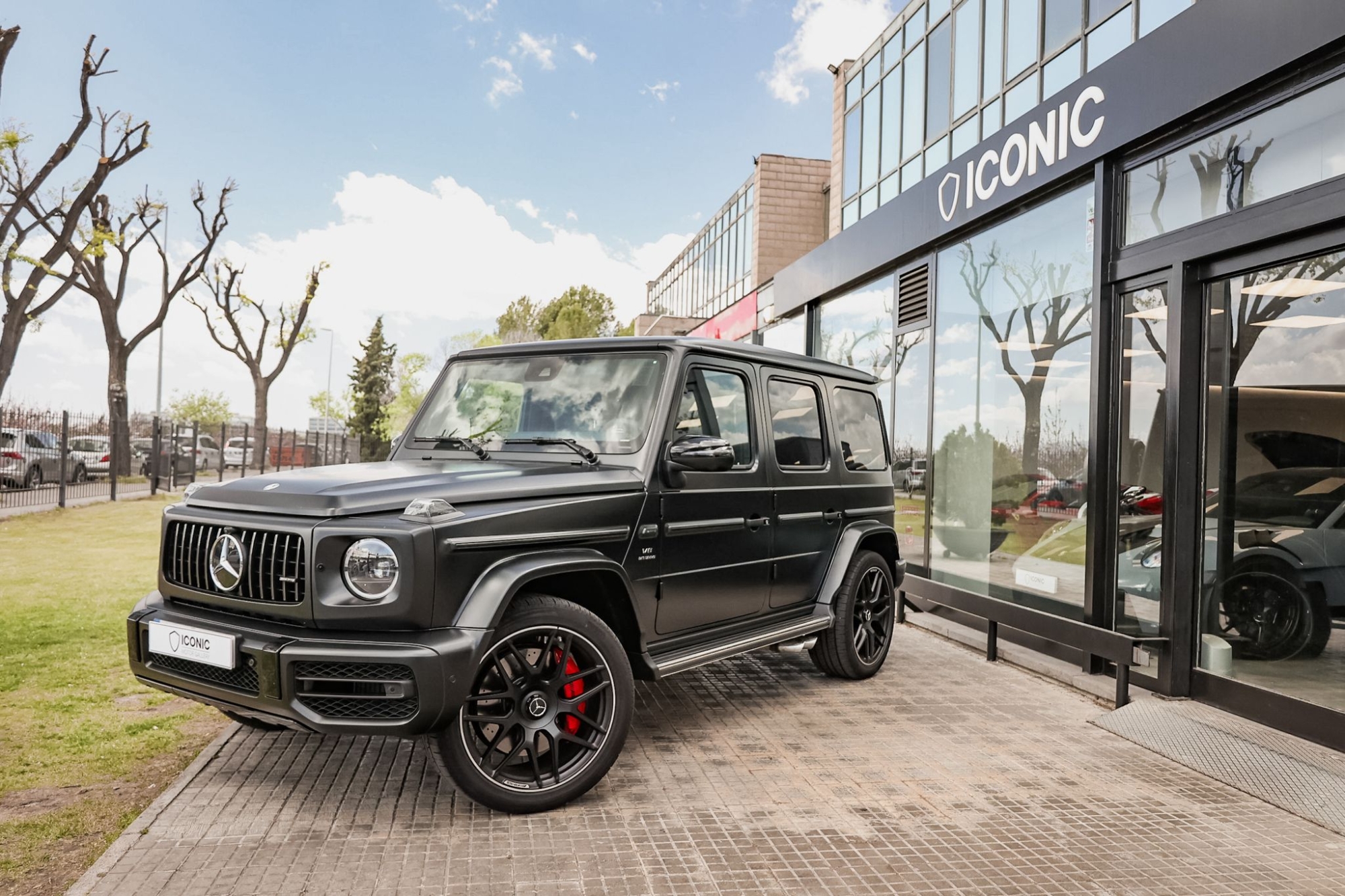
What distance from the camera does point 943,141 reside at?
39.8 feet

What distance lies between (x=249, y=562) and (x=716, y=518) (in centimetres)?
226

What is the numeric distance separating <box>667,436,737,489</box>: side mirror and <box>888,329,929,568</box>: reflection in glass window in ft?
16.6

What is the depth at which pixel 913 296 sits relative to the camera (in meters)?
9.54

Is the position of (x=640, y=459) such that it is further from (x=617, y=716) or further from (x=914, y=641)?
(x=914, y=641)

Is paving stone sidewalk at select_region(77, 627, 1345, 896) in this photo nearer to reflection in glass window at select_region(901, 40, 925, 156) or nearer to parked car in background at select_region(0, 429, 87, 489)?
reflection in glass window at select_region(901, 40, 925, 156)

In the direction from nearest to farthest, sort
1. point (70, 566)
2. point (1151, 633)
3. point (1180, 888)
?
1. point (1180, 888)
2. point (1151, 633)
3. point (70, 566)

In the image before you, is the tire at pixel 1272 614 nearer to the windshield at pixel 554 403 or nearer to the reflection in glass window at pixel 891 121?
the windshield at pixel 554 403

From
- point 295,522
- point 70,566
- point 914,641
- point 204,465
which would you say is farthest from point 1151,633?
point 204,465

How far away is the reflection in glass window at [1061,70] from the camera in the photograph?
924 cm

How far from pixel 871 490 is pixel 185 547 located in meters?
4.37

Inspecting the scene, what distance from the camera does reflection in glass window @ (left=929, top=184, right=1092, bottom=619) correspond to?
23.0 ft

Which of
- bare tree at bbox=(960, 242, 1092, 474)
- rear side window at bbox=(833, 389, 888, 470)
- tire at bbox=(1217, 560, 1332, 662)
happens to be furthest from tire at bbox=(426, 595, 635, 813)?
bare tree at bbox=(960, 242, 1092, 474)

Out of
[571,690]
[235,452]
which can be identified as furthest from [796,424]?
[235,452]

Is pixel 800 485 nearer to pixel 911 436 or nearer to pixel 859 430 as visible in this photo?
pixel 859 430
